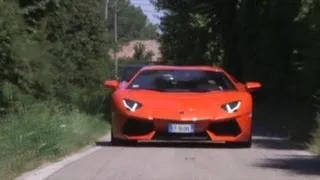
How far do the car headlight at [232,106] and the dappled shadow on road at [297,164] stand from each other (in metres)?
1.65

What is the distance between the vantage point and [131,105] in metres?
14.5

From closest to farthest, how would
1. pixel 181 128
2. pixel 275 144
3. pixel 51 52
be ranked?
1. pixel 181 128
2. pixel 275 144
3. pixel 51 52

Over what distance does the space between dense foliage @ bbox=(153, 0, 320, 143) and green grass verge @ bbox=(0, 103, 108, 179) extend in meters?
5.26

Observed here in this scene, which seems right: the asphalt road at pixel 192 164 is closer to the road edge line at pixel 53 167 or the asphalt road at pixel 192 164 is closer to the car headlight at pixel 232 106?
the road edge line at pixel 53 167

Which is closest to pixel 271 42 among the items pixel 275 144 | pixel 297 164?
pixel 275 144

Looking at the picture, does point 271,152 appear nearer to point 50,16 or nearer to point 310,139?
point 310,139

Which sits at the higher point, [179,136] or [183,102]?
[183,102]

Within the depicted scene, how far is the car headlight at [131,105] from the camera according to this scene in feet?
47.3


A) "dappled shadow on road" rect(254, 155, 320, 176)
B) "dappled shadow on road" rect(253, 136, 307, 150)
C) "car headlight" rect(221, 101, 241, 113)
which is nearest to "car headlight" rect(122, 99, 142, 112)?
"car headlight" rect(221, 101, 241, 113)

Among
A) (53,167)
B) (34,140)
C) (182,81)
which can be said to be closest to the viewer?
(53,167)

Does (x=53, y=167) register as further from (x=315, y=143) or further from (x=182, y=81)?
(x=315, y=143)

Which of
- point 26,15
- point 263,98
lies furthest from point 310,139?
point 263,98

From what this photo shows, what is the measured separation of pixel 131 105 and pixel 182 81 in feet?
5.10

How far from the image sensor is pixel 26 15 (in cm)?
2138
